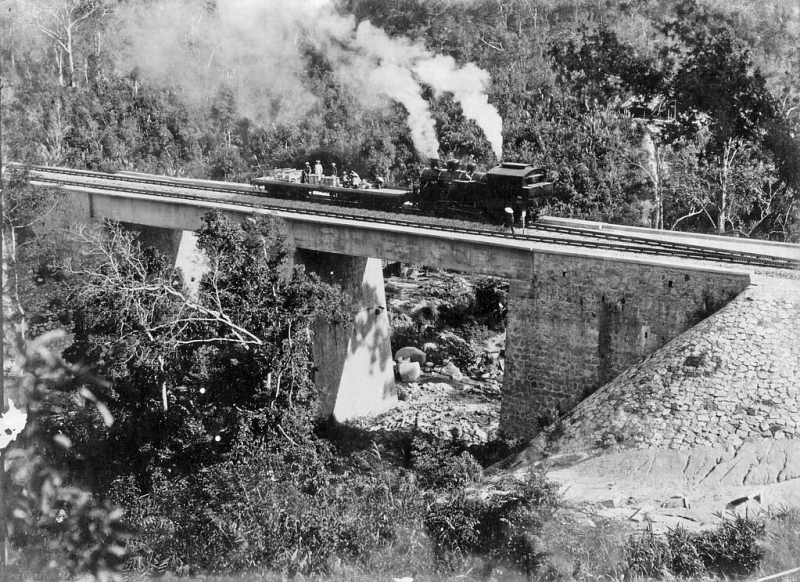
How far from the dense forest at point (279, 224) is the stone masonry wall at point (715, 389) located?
3028 mm

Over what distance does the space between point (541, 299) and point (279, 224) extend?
7.67 metres

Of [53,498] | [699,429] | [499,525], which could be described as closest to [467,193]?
[699,429]

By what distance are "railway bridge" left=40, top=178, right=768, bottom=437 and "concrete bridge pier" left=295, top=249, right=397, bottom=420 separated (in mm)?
36

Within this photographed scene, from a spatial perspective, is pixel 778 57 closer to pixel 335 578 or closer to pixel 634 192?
pixel 634 192

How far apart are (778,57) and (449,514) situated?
22.4 m

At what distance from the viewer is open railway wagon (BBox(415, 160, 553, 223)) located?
25.0 m

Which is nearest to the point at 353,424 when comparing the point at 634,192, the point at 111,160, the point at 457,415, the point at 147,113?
the point at 457,415

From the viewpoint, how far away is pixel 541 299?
74.0ft

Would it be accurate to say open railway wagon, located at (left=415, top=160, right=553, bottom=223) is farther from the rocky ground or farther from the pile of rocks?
the rocky ground

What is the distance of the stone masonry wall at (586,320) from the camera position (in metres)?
20.8

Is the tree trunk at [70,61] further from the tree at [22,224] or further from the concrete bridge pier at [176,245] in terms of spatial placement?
the concrete bridge pier at [176,245]

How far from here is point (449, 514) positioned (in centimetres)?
1669

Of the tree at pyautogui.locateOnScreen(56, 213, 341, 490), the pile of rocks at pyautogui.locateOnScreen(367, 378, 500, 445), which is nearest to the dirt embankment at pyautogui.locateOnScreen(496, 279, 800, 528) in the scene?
the pile of rocks at pyautogui.locateOnScreen(367, 378, 500, 445)

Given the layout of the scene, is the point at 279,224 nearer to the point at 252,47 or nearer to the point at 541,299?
the point at 541,299
